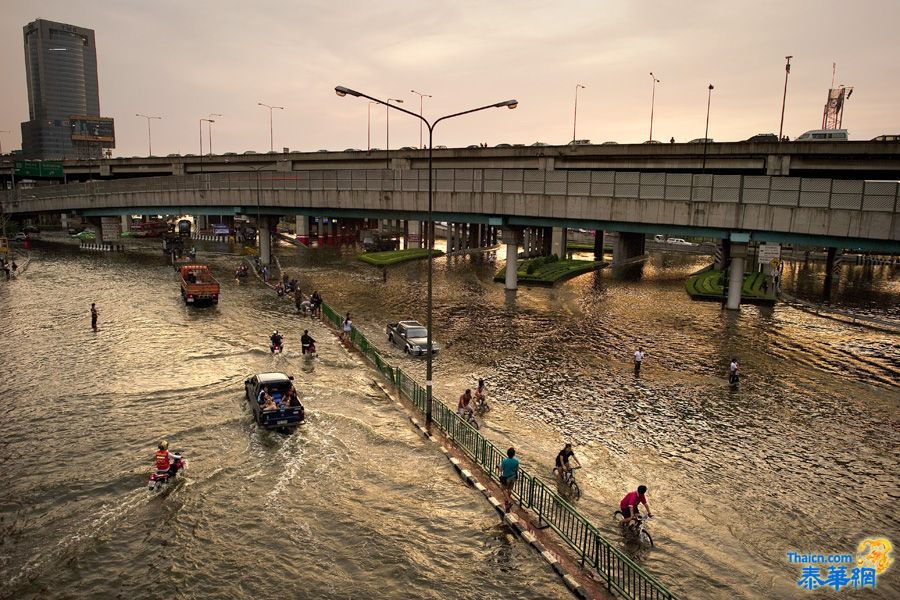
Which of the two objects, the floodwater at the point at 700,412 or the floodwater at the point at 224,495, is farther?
the floodwater at the point at 700,412

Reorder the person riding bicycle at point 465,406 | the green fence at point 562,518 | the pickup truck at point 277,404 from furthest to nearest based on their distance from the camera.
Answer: the person riding bicycle at point 465,406 → the pickup truck at point 277,404 → the green fence at point 562,518

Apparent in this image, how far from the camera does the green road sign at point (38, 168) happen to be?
98.4 m

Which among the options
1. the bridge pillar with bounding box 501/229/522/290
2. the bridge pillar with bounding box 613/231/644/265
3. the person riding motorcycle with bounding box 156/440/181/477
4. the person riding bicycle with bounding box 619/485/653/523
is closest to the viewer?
the person riding bicycle with bounding box 619/485/653/523

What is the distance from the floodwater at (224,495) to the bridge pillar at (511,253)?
23.8m

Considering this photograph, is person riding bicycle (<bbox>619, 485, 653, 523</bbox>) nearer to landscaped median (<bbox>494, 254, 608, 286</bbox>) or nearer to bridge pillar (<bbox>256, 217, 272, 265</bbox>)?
landscaped median (<bbox>494, 254, 608, 286</bbox>)

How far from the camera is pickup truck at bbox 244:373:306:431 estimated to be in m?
20.6

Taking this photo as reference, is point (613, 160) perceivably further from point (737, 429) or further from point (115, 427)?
point (115, 427)

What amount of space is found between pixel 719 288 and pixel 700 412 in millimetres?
30626

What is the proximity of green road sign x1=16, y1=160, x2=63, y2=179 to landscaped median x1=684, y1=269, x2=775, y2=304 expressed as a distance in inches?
4192

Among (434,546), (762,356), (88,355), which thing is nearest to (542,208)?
(762,356)

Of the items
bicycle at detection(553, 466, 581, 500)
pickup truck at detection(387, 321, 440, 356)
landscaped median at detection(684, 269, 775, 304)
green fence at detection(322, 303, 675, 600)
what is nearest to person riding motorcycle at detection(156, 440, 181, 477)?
green fence at detection(322, 303, 675, 600)

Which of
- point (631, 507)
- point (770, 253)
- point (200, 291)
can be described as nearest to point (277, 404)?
point (631, 507)

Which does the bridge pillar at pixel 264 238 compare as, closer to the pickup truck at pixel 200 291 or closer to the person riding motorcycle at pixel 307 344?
the pickup truck at pixel 200 291

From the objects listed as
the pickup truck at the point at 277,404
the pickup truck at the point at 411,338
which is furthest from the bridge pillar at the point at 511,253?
the pickup truck at the point at 277,404
